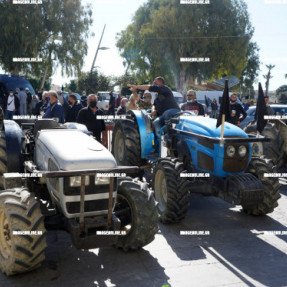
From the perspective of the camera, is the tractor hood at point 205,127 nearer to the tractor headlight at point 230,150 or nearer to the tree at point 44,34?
the tractor headlight at point 230,150

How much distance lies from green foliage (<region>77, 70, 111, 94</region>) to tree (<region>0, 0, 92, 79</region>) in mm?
1334

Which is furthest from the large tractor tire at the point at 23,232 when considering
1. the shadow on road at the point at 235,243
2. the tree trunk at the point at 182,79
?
the tree trunk at the point at 182,79

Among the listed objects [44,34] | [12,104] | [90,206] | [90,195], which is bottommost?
[90,206]

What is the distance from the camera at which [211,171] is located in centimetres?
563

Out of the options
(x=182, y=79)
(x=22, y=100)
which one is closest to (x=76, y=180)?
(x=22, y=100)

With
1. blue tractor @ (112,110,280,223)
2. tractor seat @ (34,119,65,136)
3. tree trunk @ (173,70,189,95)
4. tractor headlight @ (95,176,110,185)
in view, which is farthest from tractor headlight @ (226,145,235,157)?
tree trunk @ (173,70,189,95)

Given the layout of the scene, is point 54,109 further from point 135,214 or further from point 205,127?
point 135,214

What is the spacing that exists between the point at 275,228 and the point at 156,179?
1.95 m

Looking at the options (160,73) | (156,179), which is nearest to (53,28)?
(160,73)

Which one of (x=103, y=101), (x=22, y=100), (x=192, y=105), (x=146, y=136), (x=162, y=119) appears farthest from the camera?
(x=103, y=101)

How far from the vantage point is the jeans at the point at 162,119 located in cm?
695

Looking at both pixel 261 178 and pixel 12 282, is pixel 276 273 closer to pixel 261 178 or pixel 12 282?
pixel 261 178

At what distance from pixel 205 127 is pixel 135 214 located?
211 centimetres

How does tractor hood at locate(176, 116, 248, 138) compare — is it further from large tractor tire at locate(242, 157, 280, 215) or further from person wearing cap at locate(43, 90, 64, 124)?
person wearing cap at locate(43, 90, 64, 124)
